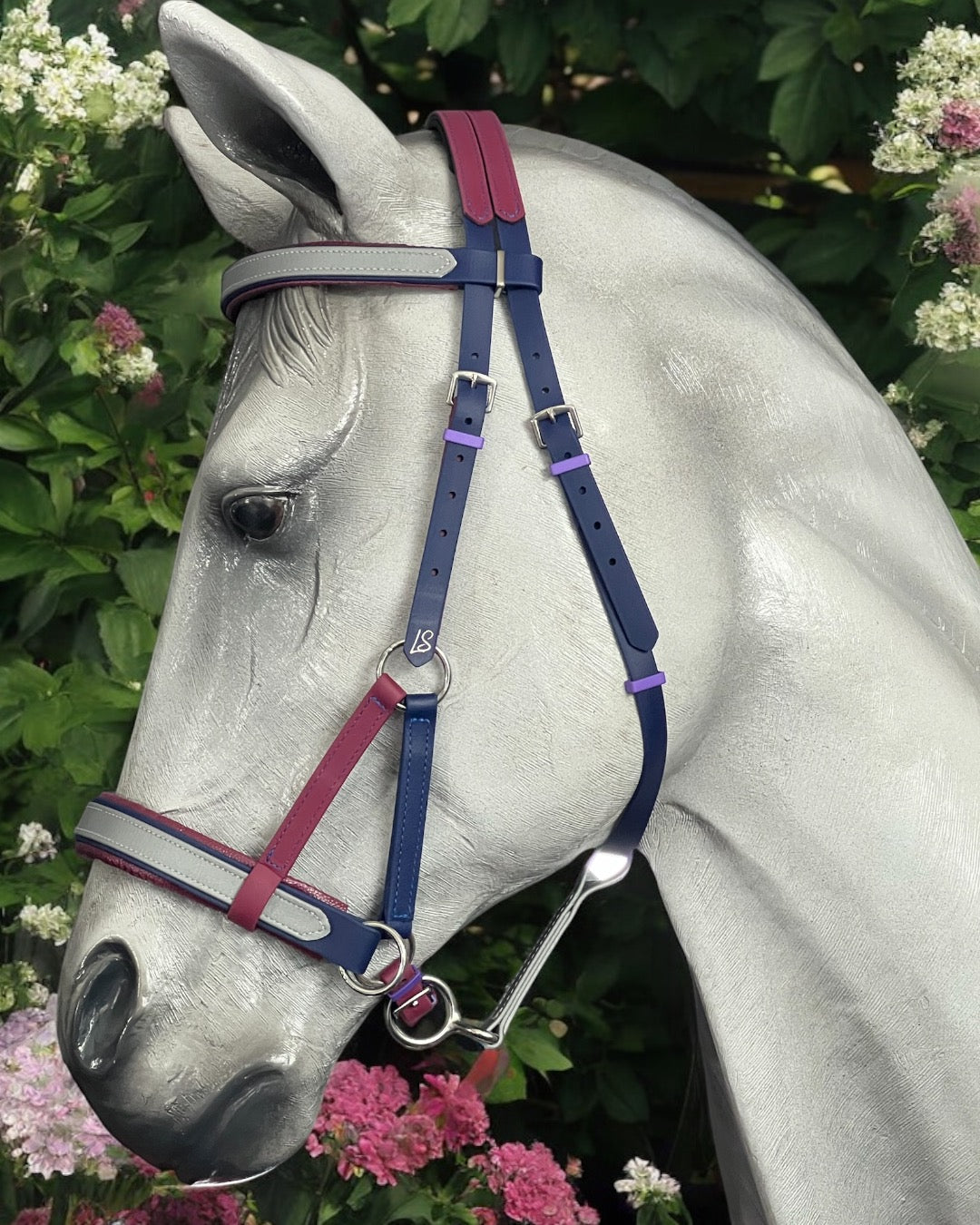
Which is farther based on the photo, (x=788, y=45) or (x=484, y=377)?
(x=788, y=45)

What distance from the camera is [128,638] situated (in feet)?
5.17

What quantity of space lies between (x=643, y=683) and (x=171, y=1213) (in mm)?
901

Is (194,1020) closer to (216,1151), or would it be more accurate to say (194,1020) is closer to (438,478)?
(216,1151)

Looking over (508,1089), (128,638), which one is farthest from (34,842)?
(508,1089)

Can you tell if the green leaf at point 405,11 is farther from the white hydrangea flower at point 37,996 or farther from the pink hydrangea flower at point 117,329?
the white hydrangea flower at point 37,996

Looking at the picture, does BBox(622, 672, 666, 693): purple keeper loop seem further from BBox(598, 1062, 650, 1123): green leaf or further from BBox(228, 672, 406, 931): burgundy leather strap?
BBox(598, 1062, 650, 1123): green leaf

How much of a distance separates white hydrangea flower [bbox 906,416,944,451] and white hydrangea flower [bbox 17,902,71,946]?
1.08m

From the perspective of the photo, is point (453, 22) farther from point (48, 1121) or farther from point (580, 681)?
point (48, 1121)

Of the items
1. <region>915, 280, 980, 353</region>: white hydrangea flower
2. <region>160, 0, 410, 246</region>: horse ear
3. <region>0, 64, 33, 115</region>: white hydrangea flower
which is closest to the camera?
<region>160, 0, 410, 246</region>: horse ear

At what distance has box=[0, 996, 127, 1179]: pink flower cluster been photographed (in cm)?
136

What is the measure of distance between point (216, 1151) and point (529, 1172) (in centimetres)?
55

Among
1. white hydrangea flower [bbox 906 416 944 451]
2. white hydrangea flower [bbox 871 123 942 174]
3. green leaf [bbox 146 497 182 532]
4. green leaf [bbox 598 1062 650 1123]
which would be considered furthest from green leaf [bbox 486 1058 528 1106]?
white hydrangea flower [bbox 871 123 942 174]

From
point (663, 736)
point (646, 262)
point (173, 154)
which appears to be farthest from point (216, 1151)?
point (173, 154)

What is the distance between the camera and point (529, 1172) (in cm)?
146
